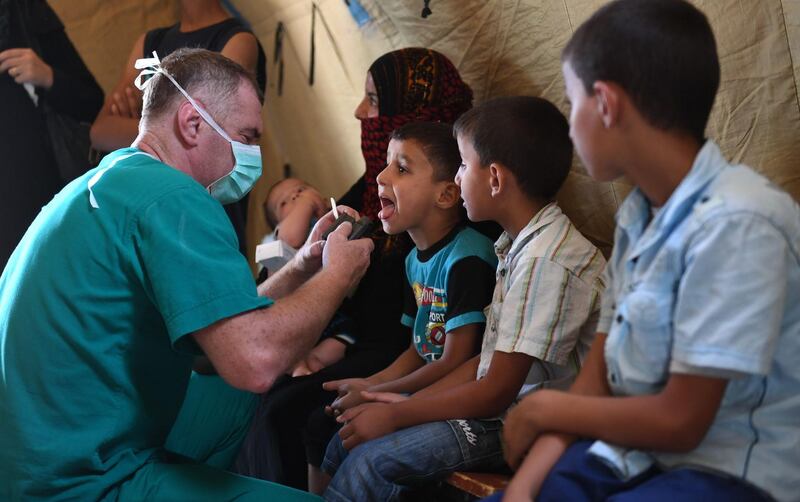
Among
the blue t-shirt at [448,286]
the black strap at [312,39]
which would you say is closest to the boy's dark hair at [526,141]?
the blue t-shirt at [448,286]

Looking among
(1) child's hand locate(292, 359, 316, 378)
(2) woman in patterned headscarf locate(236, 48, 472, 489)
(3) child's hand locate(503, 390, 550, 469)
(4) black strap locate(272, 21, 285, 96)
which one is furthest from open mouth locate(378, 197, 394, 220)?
(4) black strap locate(272, 21, 285, 96)

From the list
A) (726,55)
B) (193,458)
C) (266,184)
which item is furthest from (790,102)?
(266,184)

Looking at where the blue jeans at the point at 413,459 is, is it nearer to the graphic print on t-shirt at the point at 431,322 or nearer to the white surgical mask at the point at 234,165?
the graphic print on t-shirt at the point at 431,322

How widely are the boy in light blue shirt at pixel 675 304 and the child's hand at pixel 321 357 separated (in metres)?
1.19

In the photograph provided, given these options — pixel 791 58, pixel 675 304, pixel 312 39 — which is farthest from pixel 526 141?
pixel 312 39

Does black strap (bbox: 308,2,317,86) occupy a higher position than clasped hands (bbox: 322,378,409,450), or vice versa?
black strap (bbox: 308,2,317,86)

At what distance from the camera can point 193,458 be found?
192cm

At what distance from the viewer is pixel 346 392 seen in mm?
2168

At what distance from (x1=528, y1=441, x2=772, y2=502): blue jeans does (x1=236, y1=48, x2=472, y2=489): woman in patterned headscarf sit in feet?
3.62

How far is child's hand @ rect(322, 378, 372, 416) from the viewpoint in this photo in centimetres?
205

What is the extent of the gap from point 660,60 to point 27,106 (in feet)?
8.70

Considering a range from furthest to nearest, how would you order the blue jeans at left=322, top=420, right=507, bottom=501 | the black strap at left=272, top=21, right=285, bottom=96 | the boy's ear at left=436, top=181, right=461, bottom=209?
the black strap at left=272, top=21, right=285, bottom=96 → the boy's ear at left=436, top=181, right=461, bottom=209 → the blue jeans at left=322, top=420, right=507, bottom=501

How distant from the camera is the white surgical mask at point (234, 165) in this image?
186 cm

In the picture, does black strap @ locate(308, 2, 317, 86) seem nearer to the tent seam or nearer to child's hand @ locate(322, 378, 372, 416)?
child's hand @ locate(322, 378, 372, 416)
